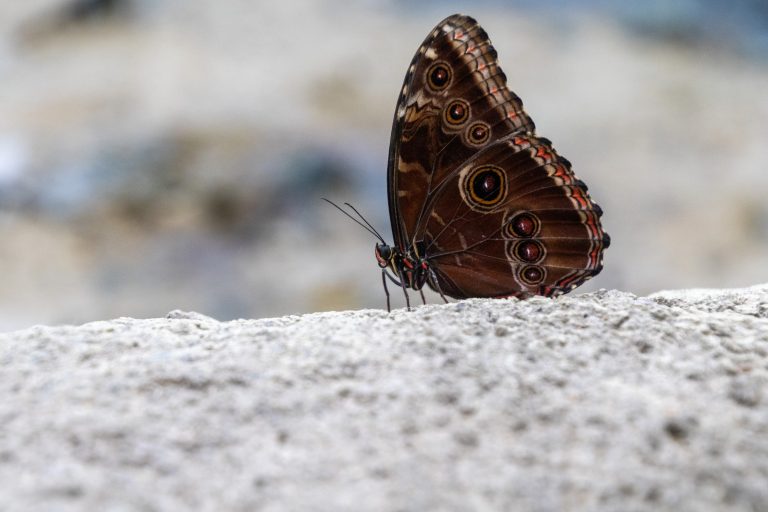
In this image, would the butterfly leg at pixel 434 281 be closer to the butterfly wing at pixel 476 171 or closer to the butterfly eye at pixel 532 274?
the butterfly wing at pixel 476 171

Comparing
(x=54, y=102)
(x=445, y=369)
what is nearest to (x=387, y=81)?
(x=54, y=102)

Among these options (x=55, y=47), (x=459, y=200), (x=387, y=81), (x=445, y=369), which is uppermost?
(x=55, y=47)

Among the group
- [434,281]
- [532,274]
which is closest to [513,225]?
[532,274]

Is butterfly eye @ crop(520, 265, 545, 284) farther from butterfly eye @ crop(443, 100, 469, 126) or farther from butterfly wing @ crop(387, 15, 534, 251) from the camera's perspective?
butterfly eye @ crop(443, 100, 469, 126)

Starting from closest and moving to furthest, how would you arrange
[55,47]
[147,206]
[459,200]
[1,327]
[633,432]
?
[633,432], [459,200], [1,327], [147,206], [55,47]

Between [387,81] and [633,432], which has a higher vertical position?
[387,81]

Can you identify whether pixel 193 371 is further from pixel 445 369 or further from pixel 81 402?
pixel 445 369

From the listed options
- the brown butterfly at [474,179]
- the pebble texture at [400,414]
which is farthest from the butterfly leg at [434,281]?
the pebble texture at [400,414]
